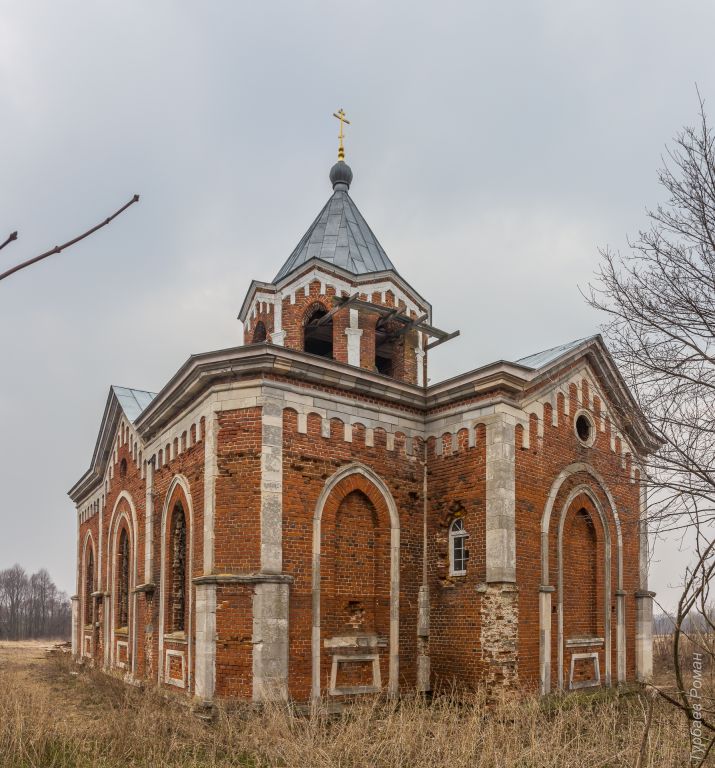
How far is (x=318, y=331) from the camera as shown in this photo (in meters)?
17.8

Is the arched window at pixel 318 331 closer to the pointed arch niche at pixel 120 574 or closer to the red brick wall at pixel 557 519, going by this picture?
the red brick wall at pixel 557 519

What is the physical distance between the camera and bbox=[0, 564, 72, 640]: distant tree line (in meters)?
78.6

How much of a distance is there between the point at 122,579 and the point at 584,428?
1279 cm

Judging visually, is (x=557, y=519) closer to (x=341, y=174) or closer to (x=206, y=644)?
(x=206, y=644)

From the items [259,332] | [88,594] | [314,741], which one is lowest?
[88,594]

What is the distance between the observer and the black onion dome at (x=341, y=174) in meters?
20.4

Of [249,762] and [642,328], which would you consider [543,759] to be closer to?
[249,762]

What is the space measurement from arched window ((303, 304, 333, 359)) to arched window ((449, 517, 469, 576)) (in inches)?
206

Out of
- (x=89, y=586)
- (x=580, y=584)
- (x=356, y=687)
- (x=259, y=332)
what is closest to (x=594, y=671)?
(x=580, y=584)

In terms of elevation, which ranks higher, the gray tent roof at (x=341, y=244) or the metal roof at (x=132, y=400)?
the gray tent roof at (x=341, y=244)

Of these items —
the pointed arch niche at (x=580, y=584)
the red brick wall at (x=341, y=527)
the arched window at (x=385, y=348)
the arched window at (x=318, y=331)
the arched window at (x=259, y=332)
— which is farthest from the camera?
the arched window at (x=259, y=332)

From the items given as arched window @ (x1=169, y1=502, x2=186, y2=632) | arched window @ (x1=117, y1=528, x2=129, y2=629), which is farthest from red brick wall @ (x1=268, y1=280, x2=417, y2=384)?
arched window @ (x1=117, y1=528, x2=129, y2=629)

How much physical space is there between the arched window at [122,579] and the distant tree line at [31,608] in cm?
6263

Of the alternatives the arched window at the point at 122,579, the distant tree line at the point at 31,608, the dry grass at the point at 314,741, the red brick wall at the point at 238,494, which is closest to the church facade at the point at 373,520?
the red brick wall at the point at 238,494
